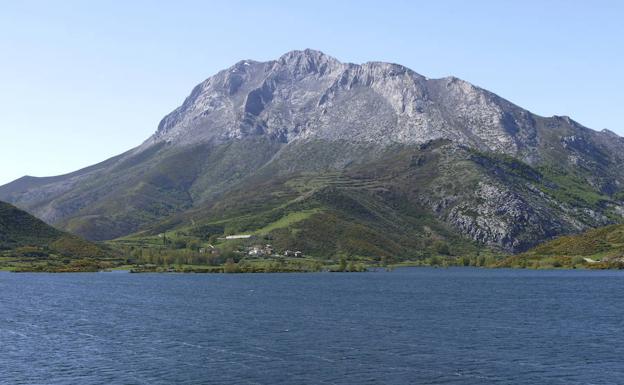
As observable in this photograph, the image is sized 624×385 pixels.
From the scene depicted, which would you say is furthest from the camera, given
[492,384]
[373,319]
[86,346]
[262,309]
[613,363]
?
[262,309]

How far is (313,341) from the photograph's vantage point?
10919cm

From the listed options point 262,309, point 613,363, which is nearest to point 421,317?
point 262,309

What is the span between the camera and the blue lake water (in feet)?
276

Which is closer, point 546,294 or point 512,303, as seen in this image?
point 512,303

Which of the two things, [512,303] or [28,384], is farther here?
[512,303]

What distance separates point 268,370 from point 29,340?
50670 mm

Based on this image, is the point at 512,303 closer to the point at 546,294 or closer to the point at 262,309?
the point at 546,294

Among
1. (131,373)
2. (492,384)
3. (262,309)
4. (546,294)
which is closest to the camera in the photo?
(492,384)

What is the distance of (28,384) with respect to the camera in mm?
79625

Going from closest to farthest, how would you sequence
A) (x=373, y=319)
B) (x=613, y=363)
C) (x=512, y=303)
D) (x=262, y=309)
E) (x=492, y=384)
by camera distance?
(x=492, y=384), (x=613, y=363), (x=373, y=319), (x=262, y=309), (x=512, y=303)

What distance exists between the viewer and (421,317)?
142 m

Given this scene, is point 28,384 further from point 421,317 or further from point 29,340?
point 421,317

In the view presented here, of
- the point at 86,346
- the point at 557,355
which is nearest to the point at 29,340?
the point at 86,346

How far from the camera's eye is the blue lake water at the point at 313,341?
84.2 m
